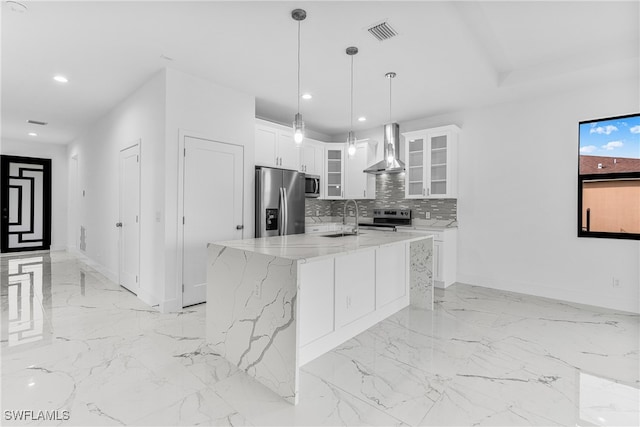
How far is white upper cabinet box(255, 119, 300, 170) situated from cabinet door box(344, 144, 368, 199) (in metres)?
1.26

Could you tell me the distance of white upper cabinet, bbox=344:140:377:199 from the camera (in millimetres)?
5848

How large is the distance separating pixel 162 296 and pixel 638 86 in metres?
6.01

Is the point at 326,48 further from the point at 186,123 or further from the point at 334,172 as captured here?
the point at 334,172

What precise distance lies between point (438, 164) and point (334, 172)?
6.68 feet

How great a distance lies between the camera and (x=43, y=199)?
7.73 meters

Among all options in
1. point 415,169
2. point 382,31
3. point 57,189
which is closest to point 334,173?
point 415,169

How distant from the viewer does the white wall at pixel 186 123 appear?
3416 millimetres

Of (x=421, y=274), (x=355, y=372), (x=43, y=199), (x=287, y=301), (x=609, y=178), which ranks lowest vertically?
(x=355, y=372)

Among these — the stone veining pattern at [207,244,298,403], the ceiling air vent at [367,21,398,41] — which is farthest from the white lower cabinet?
the stone veining pattern at [207,244,298,403]

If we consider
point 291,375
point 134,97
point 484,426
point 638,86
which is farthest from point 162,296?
point 638,86

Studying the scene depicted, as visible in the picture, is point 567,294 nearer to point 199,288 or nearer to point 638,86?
point 638,86

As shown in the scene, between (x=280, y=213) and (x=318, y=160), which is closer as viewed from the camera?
(x=280, y=213)

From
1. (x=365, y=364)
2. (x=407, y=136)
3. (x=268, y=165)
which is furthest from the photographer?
(x=407, y=136)

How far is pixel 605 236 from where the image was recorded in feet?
12.4
